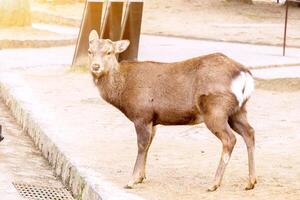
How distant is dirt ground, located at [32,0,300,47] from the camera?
27781mm

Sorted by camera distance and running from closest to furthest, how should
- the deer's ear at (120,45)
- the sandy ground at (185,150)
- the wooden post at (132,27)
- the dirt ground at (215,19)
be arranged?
the sandy ground at (185,150)
the deer's ear at (120,45)
the wooden post at (132,27)
the dirt ground at (215,19)

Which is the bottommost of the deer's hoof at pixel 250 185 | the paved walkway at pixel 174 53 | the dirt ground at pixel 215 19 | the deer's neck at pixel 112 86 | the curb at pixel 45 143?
the dirt ground at pixel 215 19

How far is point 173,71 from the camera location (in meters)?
7.64

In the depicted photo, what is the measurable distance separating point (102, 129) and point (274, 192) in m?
3.49

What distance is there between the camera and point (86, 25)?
16.6 meters

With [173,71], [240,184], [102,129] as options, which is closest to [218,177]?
[240,184]

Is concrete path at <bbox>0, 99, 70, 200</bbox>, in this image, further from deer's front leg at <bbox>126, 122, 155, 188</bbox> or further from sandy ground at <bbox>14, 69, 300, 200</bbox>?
deer's front leg at <bbox>126, 122, 155, 188</bbox>

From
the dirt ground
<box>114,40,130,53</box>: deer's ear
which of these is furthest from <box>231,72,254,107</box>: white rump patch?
the dirt ground

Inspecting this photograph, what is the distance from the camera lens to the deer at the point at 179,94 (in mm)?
7215

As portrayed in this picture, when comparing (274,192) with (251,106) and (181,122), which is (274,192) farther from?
(251,106)

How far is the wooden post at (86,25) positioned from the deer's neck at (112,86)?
8651mm

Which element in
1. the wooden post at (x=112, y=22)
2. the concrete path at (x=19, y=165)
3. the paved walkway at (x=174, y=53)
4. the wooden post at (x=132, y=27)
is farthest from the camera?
the paved walkway at (x=174, y=53)

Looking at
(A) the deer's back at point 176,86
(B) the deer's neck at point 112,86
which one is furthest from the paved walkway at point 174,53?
(A) the deer's back at point 176,86

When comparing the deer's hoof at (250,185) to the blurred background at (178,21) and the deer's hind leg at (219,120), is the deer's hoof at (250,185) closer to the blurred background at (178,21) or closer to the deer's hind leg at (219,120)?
the deer's hind leg at (219,120)
